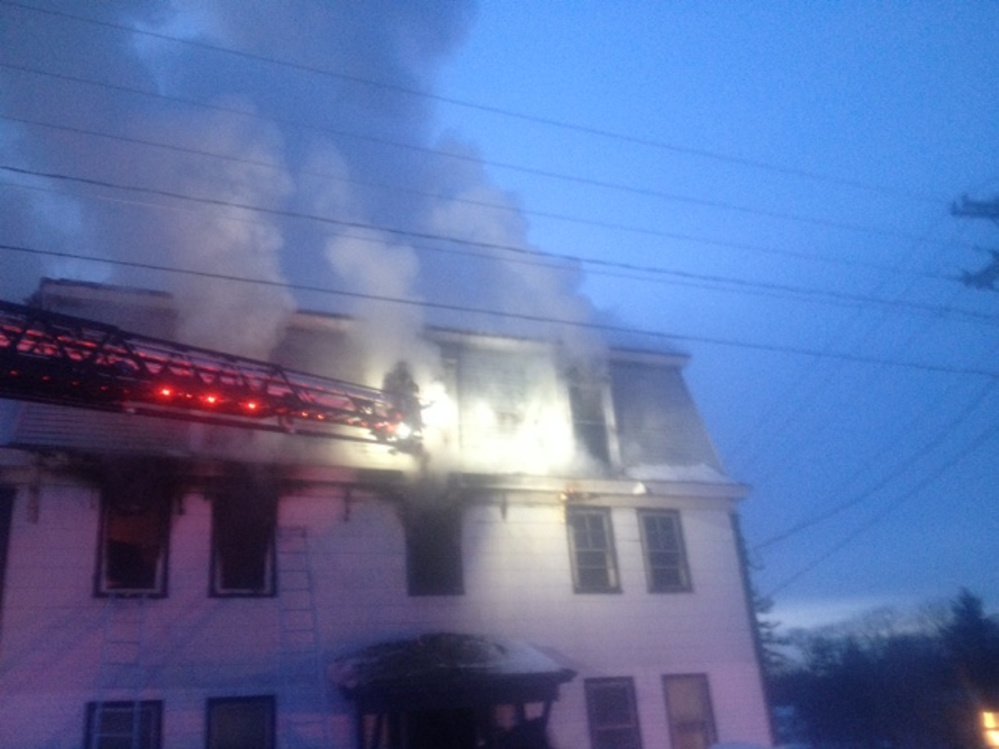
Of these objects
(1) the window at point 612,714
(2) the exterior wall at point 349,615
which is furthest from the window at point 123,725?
(1) the window at point 612,714

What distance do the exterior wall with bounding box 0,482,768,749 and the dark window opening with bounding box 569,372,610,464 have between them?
142cm

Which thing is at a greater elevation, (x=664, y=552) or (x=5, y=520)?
(x=5, y=520)

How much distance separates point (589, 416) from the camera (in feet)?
49.5

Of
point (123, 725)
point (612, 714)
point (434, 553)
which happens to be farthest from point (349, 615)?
point (612, 714)

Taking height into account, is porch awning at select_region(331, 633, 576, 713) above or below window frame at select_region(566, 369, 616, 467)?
below

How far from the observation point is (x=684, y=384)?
54.2 ft

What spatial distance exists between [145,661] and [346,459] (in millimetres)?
4142

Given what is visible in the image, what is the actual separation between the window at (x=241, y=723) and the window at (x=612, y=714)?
16.8 ft

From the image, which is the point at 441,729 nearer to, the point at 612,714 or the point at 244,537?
the point at 612,714

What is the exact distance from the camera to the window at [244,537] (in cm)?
1133

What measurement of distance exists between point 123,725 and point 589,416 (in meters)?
9.37

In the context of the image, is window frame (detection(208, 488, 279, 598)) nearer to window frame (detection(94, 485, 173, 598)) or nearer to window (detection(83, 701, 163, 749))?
window frame (detection(94, 485, 173, 598))

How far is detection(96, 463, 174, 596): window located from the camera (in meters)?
10.8

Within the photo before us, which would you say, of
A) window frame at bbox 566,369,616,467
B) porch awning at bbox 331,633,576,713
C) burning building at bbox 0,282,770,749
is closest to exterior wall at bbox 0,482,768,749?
burning building at bbox 0,282,770,749
